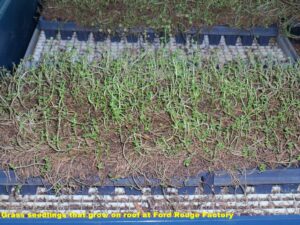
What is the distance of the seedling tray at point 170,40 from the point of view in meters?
2.62

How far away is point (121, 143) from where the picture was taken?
1.56m

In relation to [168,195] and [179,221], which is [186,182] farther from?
[179,221]

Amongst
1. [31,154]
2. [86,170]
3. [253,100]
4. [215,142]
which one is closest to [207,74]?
[253,100]

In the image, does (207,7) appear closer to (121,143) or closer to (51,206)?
(121,143)

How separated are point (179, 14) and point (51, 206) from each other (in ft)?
5.22

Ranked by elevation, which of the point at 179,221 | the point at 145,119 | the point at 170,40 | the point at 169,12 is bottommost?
the point at 179,221

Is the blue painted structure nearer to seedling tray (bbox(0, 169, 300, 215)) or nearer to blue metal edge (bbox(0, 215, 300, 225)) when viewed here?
seedling tray (bbox(0, 169, 300, 215))

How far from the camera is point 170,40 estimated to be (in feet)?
8.88

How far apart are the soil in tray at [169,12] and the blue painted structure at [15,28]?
14 cm

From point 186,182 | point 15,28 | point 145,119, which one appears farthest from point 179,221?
point 15,28

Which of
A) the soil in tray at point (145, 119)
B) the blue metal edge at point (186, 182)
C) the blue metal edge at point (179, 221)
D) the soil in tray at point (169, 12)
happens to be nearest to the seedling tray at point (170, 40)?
the soil in tray at point (169, 12)

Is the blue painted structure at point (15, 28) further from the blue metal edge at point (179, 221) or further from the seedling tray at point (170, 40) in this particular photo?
the blue metal edge at point (179, 221)

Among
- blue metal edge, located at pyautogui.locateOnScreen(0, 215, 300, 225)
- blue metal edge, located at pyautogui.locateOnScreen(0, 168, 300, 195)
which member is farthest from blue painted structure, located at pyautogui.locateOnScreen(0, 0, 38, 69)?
blue metal edge, located at pyautogui.locateOnScreen(0, 215, 300, 225)

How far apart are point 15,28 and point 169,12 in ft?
3.31
